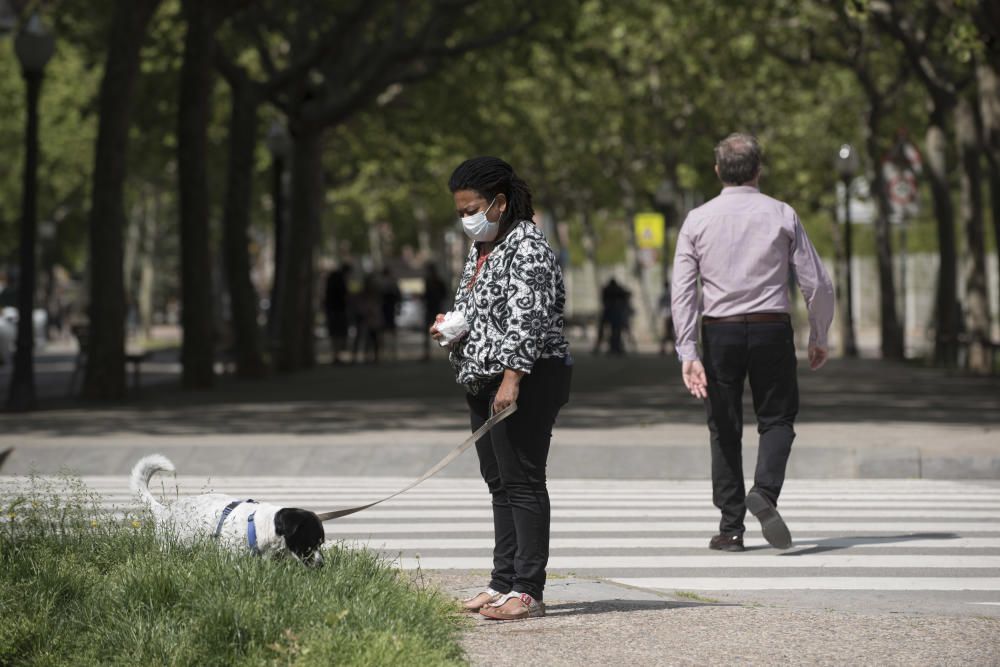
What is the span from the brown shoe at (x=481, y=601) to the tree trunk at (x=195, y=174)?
760 inches

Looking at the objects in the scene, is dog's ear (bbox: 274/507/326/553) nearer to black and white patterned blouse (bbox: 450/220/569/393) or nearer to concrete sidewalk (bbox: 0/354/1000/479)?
black and white patterned blouse (bbox: 450/220/569/393)

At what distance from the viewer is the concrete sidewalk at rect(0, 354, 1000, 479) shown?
48.8ft

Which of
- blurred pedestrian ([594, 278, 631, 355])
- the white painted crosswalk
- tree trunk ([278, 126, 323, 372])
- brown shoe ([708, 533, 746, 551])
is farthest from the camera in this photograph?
blurred pedestrian ([594, 278, 631, 355])

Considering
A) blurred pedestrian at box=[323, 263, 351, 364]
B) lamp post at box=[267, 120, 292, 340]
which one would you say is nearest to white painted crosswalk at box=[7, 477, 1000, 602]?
lamp post at box=[267, 120, 292, 340]

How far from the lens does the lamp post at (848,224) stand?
36844 millimetres

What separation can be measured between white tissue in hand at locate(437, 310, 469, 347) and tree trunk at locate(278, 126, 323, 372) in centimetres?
2641

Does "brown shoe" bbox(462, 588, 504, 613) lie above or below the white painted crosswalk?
above

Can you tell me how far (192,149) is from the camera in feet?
87.3

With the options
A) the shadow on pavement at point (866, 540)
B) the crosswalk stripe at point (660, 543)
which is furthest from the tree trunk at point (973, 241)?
the crosswalk stripe at point (660, 543)

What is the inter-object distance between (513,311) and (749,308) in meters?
2.62

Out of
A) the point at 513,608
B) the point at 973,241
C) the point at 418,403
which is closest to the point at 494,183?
the point at 513,608

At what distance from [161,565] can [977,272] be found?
24.9 meters

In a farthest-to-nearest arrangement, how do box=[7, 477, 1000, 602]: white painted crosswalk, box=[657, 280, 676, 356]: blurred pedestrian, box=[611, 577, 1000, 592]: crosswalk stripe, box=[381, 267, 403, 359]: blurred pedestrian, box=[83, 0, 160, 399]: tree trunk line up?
box=[657, 280, 676, 356]: blurred pedestrian < box=[381, 267, 403, 359]: blurred pedestrian < box=[83, 0, 160, 399]: tree trunk < box=[7, 477, 1000, 602]: white painted crosswalk < box=[611, 577, 1000, 592]: crosswalk stripe

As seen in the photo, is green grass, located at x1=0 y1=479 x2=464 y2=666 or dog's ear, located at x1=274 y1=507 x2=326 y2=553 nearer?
green grass, located at x1=0 y1=479 x2=464 y2=666
